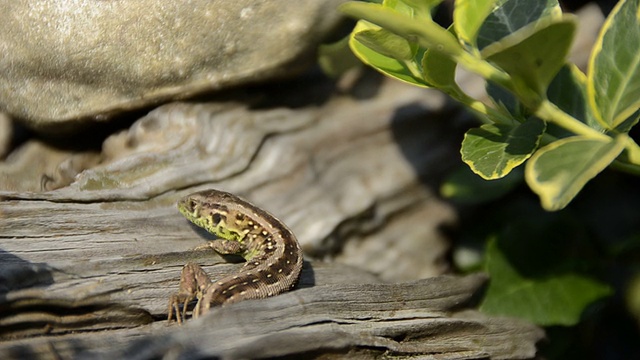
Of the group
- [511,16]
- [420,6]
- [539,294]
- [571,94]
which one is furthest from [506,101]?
[539,294]

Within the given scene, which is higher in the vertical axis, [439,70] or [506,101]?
[439,70]

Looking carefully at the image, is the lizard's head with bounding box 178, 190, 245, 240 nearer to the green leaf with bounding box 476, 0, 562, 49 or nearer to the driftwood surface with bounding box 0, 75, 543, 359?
the driftwood surface with bounding box 0, 75, 543, 359

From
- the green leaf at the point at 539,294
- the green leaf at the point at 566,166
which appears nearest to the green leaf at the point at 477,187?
the green leaf at the point at 539,294

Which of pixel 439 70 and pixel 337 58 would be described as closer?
pixel 439 70

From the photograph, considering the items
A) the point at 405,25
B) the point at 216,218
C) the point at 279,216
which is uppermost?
the point at 405,25

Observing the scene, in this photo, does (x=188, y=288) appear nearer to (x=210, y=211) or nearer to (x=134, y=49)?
(x=210, y=211)

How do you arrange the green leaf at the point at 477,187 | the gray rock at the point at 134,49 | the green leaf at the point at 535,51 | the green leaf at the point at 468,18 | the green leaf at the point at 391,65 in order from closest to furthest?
the green leaf at the point at 535,51 → the green leaf at the point at 468,18 → the green leaf at the point at 391,65 → the gray rock at the point at 134,49 → the green leaf at the point at 477,187

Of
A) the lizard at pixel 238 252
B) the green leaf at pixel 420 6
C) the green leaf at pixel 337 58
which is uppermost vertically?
the green leaf at pixel 420 6

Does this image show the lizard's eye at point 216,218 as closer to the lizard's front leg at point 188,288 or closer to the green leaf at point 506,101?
the lizard's front leg at point 188,288
